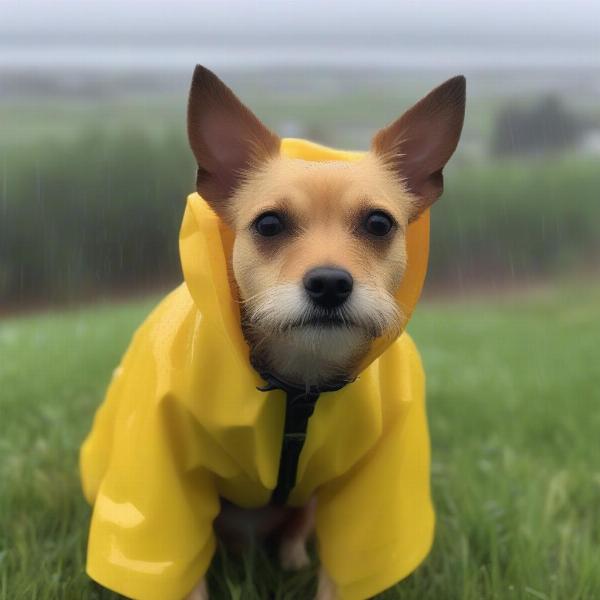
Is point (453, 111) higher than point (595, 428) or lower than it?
higher

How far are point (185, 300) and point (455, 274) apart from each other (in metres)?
6.91

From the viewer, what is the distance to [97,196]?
696 centimetres

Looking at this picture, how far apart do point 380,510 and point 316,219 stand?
2.52 feet

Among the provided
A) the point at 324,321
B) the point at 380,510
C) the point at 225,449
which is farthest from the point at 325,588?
the point at 324,321

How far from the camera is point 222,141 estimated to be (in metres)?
1.85

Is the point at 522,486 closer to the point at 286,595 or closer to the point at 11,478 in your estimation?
the point at 286,595

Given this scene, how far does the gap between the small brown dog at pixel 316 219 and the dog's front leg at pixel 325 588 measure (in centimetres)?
61

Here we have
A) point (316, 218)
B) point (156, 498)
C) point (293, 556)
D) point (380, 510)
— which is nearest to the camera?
point (316, 218)

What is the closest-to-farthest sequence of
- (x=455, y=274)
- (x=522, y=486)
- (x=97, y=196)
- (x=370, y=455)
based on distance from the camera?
(x=370, y=455), (x=522, y=486), (x=97, y=196), (x=455, y=274)

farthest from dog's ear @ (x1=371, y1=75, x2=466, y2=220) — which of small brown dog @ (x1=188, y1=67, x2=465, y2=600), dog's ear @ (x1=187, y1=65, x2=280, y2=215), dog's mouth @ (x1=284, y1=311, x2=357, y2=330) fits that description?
dog's mouth @ (x1=284, y1=311, x2=357, y2=330)

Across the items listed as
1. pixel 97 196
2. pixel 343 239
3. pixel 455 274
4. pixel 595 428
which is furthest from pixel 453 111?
pixel 455 274

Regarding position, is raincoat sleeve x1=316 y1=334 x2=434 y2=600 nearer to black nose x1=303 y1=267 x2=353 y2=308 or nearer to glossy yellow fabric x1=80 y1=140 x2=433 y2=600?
glossy yellow fabric x1=80 y1=140 x2=433 y2=600

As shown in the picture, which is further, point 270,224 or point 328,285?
point 270,224

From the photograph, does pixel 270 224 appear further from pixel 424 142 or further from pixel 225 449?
pixel 225 449
